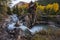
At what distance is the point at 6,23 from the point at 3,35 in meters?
0.90

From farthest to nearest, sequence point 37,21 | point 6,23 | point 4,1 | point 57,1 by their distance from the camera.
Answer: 1. point 57,1
2. point 37,21
3. point 4,1
4. point 6,23

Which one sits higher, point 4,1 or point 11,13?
point 4,1

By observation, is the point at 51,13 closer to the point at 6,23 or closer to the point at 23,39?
the point at 6,23

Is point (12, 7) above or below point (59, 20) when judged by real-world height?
above

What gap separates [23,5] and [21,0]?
0.69 metres

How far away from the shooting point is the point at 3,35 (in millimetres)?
3826

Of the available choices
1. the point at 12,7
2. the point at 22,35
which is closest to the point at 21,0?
the point at 12,7

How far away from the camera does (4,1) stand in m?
5.16

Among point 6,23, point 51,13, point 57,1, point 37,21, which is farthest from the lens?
point 57,1

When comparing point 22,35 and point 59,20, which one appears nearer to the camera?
point 22,35

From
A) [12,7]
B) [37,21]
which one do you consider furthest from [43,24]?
[12,7]

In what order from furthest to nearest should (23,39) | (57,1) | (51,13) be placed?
(57,1) < (51,13) < (23,39)

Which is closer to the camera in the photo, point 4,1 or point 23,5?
point 4,1

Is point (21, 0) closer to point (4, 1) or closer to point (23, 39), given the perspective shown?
point (4, 1)
